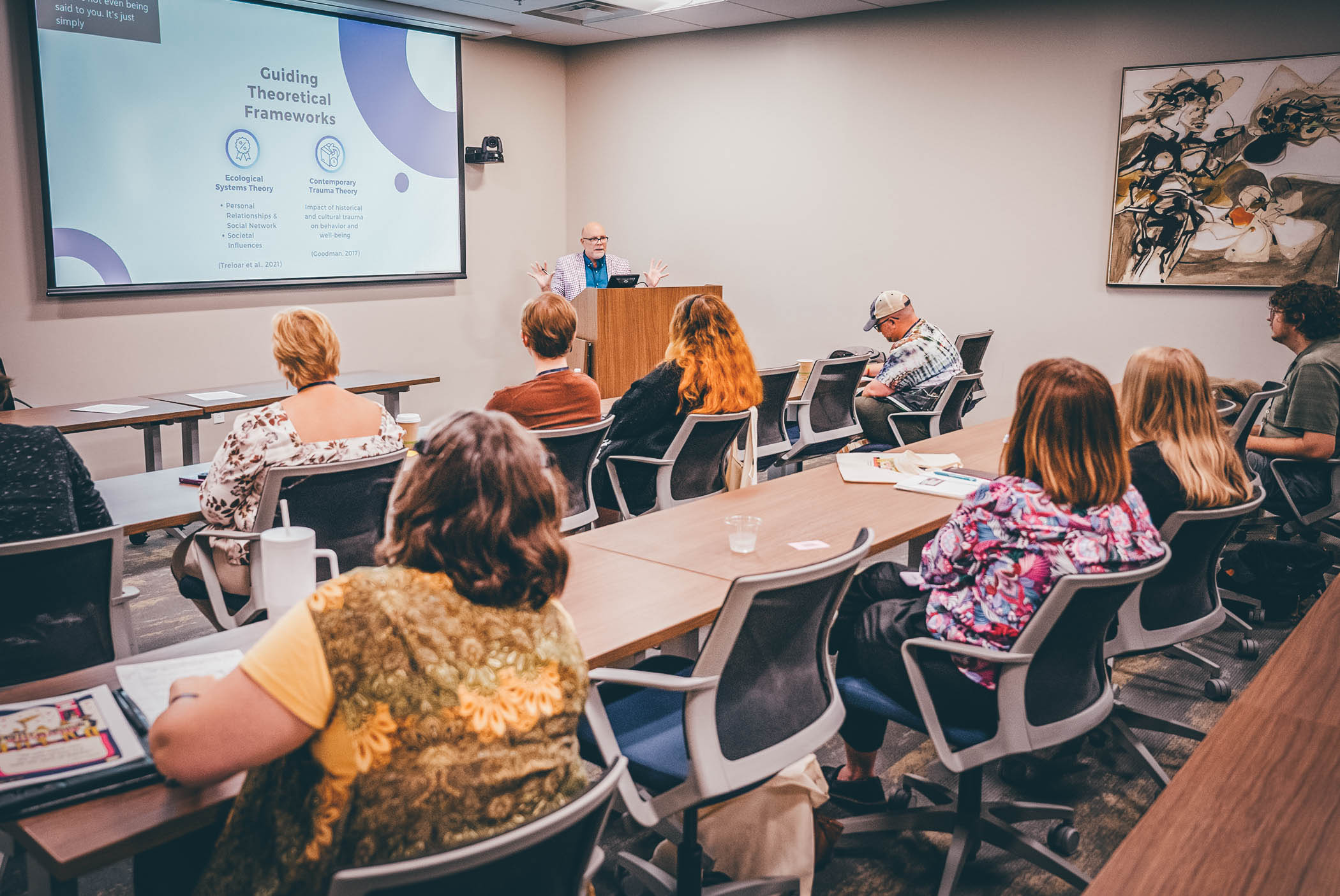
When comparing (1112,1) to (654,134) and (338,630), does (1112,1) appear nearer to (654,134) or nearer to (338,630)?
(654,134)

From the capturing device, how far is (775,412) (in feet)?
16.0

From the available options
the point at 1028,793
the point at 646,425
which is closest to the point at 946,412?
the point at 646,425

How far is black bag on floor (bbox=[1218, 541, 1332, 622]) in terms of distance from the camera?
3.87 m

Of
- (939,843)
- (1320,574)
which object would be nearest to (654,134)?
(1320,574)

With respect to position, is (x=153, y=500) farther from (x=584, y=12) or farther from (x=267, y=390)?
(x=584, y=12)

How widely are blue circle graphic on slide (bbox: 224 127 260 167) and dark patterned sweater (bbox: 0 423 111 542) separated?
4.46 m

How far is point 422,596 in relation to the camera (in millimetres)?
1267

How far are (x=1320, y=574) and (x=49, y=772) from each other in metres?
4.21

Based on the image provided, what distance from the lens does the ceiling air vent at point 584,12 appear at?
264 inches

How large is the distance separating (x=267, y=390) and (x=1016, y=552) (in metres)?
4.61

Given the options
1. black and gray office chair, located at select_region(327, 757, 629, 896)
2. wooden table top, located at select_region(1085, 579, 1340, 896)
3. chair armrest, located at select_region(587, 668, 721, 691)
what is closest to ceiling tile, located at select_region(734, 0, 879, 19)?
chair armrest, located at select_region(587, 668, 721, 691)

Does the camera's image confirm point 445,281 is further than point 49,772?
Yes

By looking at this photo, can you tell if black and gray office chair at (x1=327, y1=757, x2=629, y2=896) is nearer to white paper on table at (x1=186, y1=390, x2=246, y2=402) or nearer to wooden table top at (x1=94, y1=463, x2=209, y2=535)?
wooden table top at (x1=94, y1=463, x2=209, y2=535)

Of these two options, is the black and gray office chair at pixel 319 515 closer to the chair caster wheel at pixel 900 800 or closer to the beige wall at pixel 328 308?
the chair caster wheel at pixel 900 800
